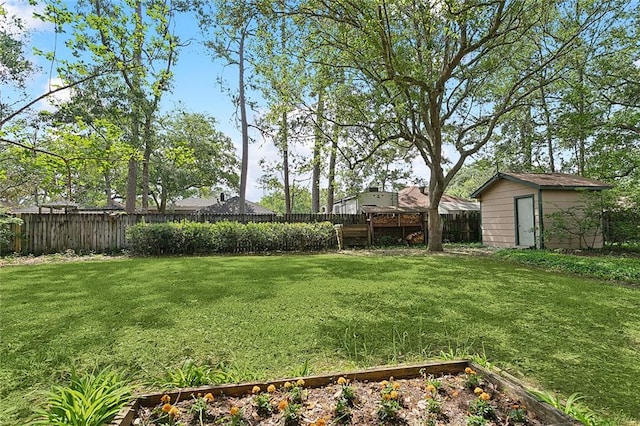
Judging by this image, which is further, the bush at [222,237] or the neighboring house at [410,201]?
the neighboring house at [410,201]

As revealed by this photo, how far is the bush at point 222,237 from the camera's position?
1029 centimetres

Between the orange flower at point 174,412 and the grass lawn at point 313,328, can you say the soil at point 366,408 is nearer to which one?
the orange flower at point 174,412

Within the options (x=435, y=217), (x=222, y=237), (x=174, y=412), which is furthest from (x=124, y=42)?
(x=435, y=217)

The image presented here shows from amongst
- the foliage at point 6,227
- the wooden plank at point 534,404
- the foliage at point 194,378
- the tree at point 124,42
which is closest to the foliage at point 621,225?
the wooden plank at point 534,404

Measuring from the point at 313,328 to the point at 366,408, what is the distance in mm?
1698

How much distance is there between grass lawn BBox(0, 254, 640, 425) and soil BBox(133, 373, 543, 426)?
517mm

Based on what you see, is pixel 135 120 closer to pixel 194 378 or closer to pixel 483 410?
pixel 194 378

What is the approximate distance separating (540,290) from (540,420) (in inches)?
174

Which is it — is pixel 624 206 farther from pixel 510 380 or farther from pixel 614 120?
pixel 510 380

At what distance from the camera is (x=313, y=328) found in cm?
331

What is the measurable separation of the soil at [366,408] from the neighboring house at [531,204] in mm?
10831

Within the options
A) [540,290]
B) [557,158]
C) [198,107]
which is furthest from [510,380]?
[198,107]

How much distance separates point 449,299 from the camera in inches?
178

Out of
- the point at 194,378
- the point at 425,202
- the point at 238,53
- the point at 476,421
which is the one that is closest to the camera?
the point at 476,421
